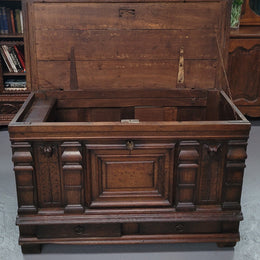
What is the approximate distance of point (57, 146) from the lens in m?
1.95

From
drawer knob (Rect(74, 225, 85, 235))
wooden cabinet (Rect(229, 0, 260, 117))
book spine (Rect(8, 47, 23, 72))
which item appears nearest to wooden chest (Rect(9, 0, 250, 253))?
drawer knob (Rect(74, 225, 85, 235))

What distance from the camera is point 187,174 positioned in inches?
78.7

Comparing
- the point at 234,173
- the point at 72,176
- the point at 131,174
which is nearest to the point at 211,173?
the point at 234,173

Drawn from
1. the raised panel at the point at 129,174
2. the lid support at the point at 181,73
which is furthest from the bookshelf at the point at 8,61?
the raised panel at the point at 129,174

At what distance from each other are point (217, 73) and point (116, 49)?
623 millimetres

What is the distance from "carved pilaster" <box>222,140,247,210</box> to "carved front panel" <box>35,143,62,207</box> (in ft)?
2.69

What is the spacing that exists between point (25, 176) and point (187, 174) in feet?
2.55

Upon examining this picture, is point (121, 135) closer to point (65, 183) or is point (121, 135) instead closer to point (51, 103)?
point (65, 183)

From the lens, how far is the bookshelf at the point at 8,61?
12.4 ft

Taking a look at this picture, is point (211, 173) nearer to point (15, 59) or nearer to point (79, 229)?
point (79, 229)

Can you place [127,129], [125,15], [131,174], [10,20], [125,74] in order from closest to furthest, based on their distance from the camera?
[127,129]
[131,174]
[125,15]
[125,74]
[10,20]

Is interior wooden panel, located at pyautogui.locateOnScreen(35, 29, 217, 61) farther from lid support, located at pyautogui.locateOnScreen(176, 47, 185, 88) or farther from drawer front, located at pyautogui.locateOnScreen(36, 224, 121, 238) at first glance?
drawer front, located at pyautogui.locateOnScreen(36, 224, 121, 238)

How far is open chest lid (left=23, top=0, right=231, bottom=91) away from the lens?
2338 mm

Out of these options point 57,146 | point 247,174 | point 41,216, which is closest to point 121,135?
point 57,146
